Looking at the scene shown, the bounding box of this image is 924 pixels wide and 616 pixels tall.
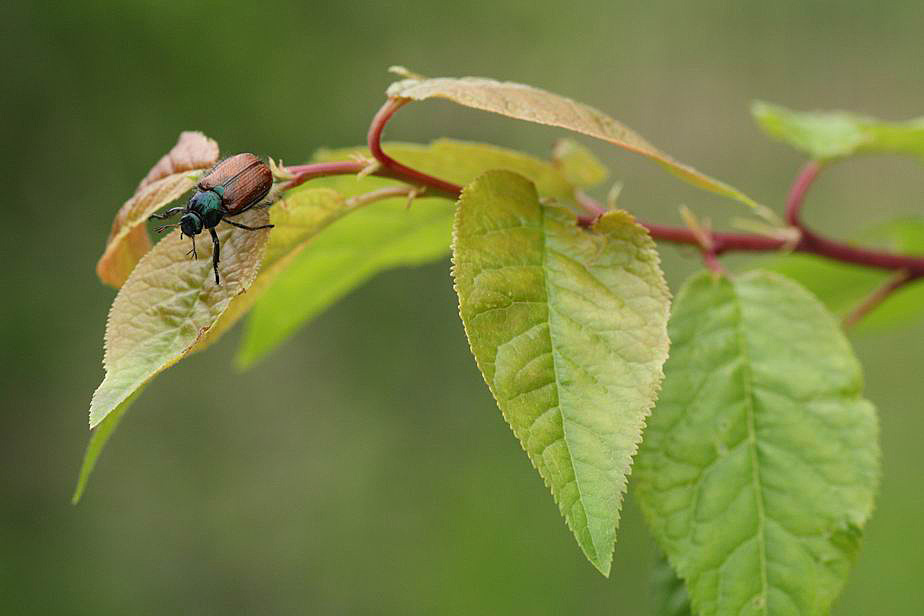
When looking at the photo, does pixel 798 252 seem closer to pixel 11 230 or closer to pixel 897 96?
pixel 11 230

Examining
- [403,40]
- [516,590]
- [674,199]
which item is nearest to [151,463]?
[516,590]

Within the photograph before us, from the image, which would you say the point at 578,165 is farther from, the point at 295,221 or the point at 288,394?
the point at 288,394

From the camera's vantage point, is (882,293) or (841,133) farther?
(841,133)

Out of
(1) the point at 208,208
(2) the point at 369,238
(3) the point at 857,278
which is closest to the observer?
(1) the point at 208,208

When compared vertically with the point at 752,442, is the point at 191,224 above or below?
above

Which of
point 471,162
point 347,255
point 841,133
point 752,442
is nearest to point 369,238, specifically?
point 347,255

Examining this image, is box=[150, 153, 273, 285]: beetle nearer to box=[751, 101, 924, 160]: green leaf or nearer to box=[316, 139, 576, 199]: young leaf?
box=[316, 139, 576, 199]: young leaf

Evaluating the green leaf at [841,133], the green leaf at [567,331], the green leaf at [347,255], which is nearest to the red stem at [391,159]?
the green leaf at [567,331]

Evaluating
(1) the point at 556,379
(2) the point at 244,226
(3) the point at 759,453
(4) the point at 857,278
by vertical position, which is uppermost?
(2) the point at 244,226
